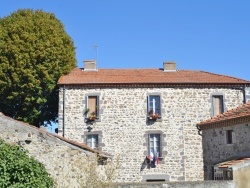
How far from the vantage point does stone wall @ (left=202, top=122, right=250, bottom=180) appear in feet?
59.6

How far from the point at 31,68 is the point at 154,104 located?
26.8ft

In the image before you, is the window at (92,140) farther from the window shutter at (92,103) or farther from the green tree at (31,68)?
the green tree at (31,68)

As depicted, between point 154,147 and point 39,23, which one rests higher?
point 39,23

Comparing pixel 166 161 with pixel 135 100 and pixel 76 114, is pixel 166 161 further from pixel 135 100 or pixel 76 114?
pixel 76 114

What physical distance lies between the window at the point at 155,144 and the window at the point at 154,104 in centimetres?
139

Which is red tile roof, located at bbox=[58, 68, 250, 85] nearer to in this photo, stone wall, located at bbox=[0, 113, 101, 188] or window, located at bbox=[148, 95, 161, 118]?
window, located at bbox=[148, 95, 161, 118]

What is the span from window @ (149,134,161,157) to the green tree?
7090 millimetres

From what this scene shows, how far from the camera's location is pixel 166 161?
25234 mm

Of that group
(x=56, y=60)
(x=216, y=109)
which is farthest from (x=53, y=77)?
(x=216, y=109)

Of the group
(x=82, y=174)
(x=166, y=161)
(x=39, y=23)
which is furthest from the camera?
(x=39, y=23)

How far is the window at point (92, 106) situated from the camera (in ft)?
84.6

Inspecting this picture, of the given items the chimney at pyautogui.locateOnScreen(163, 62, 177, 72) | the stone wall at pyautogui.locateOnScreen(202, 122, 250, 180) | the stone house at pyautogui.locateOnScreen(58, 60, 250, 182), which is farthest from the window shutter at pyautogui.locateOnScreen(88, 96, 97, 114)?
the stone wall at pyautogui.locateOnScreen(202, 122, 250, 180)

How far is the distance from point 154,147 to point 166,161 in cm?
108

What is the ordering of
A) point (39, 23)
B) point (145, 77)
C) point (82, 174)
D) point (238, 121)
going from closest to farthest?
point (82, 174), point (238, 121), point (145, 77), point (39, 23)
